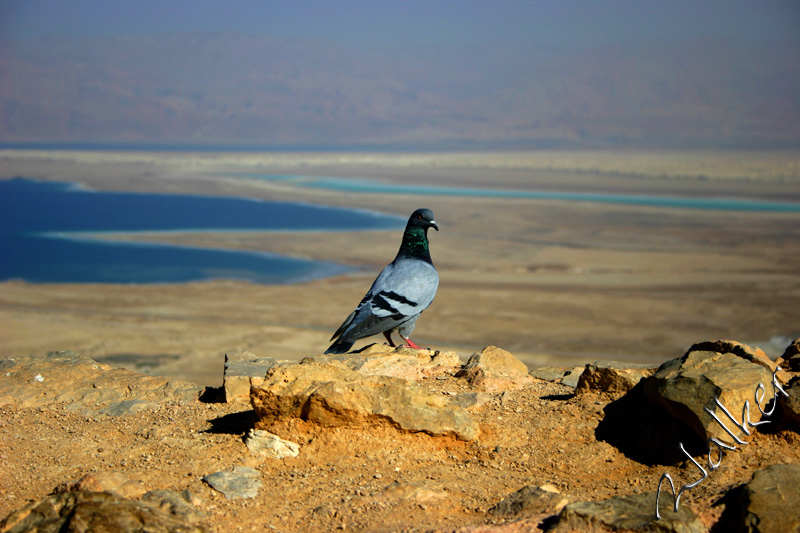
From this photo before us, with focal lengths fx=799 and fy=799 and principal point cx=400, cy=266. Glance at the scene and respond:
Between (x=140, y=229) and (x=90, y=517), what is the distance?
150 ft

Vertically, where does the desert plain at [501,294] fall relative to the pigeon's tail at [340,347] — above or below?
below

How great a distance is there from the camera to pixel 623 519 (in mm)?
Result: 3881

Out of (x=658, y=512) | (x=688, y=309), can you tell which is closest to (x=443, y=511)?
(x=658, y=512)

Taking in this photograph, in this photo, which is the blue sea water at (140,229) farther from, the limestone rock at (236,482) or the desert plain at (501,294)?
the limestone rock at (236,482)

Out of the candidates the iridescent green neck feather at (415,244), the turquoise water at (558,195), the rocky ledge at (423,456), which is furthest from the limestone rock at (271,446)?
the turquoise water at (558,195)

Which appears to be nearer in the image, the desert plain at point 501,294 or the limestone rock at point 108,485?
the limestone rock at point 108,485

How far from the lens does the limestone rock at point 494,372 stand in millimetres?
6707

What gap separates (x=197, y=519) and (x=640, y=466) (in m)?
→ 2.70

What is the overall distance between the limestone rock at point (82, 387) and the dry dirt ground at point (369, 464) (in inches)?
19.6

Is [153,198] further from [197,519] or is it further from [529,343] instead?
[197,519]

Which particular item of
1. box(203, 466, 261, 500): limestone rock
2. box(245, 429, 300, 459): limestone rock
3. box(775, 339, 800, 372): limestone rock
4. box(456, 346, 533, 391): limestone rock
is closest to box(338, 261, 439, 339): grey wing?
box(456, 346, 533, 391): limestone rock

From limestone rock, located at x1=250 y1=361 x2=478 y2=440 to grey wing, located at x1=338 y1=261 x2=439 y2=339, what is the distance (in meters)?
2.34

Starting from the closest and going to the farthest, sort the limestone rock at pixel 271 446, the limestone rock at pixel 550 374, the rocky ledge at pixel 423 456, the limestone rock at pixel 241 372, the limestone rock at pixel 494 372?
the rocky ledge at pixel 423 456 → the limestone rock at pixel 271 446 → the limestone rock at pixel 241 372 → the limestone rock at pixel 494 372 → the limestone rock at pixel 550 374

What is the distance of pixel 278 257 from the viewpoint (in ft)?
121
